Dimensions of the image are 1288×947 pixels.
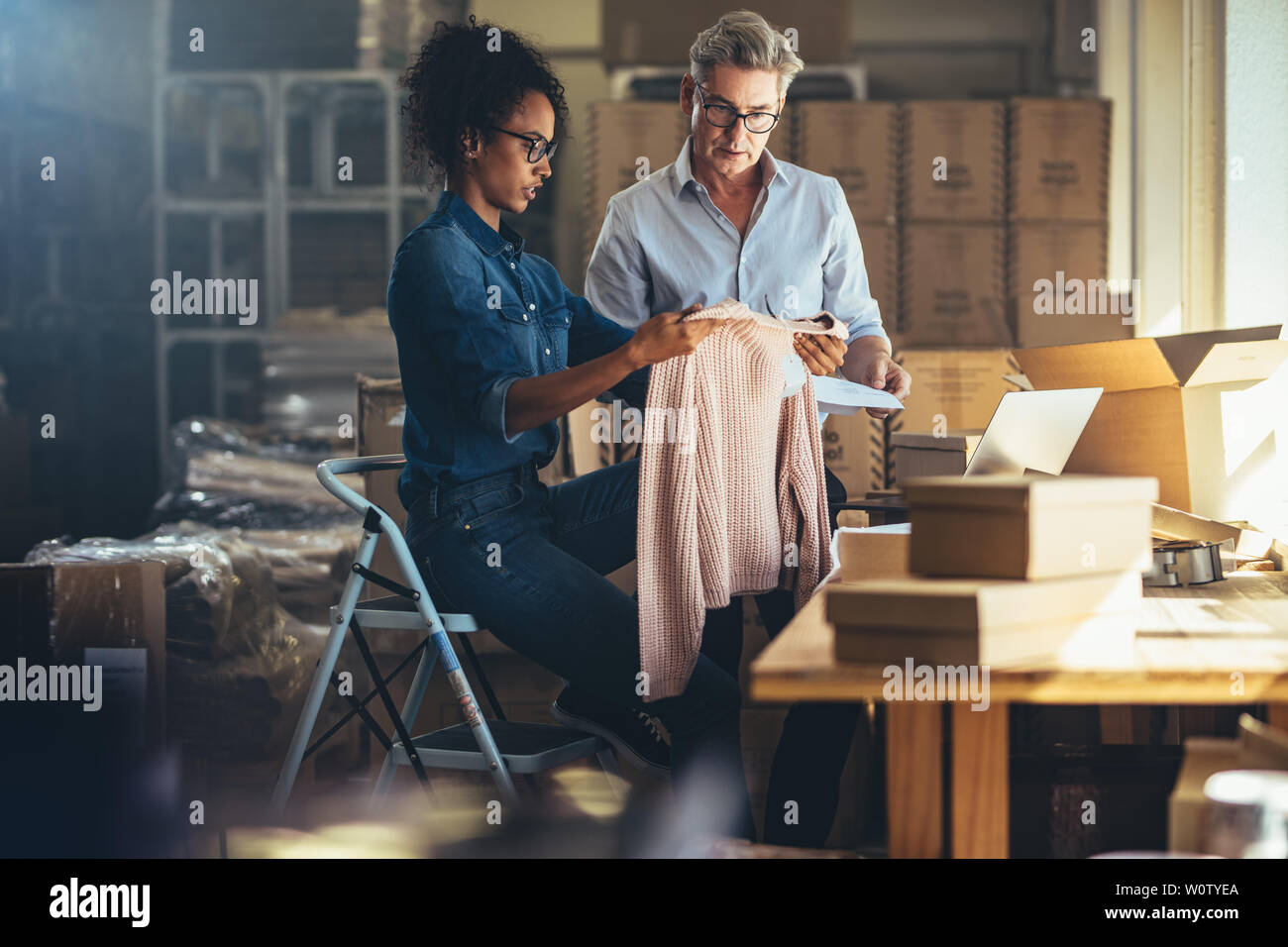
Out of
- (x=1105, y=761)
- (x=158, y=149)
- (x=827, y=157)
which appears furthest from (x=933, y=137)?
(x=158, y=149)

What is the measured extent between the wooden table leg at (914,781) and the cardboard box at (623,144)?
290 centimetres

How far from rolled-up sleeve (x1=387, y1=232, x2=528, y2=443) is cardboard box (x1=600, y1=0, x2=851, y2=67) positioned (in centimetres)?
299

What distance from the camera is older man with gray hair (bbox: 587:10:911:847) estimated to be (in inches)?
90.2

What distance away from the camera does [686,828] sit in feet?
5.86

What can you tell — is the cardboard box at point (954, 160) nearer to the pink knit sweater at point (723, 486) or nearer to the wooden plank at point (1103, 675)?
the pink knit sweater at point (723, 486)

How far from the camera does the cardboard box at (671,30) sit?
4602 millimetres

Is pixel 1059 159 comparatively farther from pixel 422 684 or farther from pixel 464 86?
pixel 422 684

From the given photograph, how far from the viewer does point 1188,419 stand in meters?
2.31

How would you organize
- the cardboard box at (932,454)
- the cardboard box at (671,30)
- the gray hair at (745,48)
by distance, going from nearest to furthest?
the gray hair at (745,48) < the cardboard box at (932,454) < the cardboard box at (671,30)

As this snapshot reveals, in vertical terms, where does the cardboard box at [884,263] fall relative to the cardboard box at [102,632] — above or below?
above

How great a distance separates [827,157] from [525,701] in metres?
2.13

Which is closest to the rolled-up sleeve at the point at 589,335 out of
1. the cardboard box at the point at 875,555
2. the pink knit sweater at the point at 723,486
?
the pink knit sweater at the point at 723,486

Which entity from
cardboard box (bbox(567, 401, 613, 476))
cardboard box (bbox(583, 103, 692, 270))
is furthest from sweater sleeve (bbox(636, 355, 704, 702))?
cardboard box (bbox(583, 103, 692, 270))

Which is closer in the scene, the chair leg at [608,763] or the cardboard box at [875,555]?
the cardboard box at [875,555]
